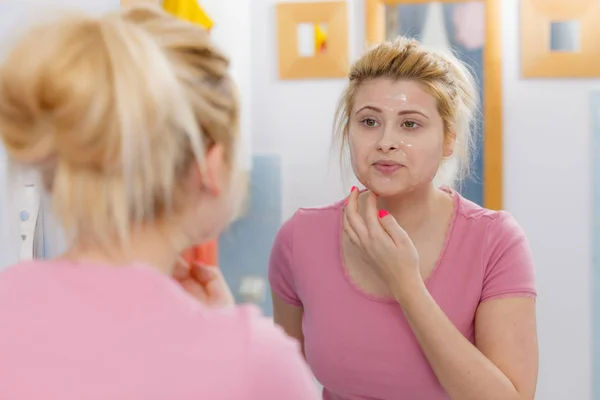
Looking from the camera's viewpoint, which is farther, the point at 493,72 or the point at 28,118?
the point at 493,72

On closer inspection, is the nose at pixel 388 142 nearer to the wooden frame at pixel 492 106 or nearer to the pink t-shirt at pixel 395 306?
the pink t-shirt at pixel 395 306

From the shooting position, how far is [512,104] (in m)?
1.66

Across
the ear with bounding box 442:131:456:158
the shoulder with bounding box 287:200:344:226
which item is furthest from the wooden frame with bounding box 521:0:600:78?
the shoulder with bounding box 287:200:344:226

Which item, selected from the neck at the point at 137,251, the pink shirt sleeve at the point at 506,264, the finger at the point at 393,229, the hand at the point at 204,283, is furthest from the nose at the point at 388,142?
the neck at the point at 137,251

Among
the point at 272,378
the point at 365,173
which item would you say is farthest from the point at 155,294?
the point at 365,173

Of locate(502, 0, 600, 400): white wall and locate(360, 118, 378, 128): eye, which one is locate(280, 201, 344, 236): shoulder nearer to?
locate(360, 118, 378, 128): eye

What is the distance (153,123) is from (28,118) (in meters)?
0.11

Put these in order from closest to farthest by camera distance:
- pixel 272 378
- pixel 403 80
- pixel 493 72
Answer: pixel 272 378 → pixel 403 80 → pixel 493 72

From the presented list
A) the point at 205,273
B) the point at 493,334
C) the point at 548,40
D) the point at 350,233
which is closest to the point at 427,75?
the point at 350,233

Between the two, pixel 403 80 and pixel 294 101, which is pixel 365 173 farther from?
pixel 294 101

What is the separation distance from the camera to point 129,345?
1.55 ft

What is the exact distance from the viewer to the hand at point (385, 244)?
3.32ft

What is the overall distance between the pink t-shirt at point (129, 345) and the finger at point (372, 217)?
569 mm

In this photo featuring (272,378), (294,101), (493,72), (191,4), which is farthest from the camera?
(294,101)
